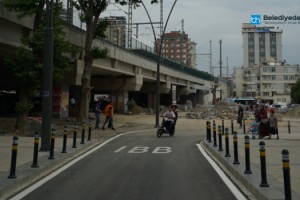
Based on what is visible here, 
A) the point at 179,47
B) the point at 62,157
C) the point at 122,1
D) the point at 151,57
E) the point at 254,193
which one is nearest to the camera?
the point at 254,193

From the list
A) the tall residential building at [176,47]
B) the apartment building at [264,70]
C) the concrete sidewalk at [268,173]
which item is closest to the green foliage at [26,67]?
the concrete sidewalk at [268,173]

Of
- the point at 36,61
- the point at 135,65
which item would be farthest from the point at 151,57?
the point at 36,61

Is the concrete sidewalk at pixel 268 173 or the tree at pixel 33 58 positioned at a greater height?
the tree at pixel 33 58

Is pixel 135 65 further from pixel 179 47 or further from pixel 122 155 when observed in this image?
pixel 179 47

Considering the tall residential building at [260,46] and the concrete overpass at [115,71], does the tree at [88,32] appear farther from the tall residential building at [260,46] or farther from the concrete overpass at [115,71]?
the tall residential building at [260,46]

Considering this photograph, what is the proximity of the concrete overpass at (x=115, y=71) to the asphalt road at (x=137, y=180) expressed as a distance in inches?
452

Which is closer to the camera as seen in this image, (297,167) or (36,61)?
(297,167)

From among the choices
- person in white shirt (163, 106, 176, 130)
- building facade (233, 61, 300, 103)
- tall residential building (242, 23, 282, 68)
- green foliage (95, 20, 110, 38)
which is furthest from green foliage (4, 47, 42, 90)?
tall residential building (242, 23, 282, 68)

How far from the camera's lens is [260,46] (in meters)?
160

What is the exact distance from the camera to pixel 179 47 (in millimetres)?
151500

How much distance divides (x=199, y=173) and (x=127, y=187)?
2.59m

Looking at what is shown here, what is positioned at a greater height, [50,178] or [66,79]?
[66,79]

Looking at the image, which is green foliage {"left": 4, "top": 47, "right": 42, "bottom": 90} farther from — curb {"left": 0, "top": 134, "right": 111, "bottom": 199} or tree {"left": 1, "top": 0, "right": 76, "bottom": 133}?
curb {"left": 0, "top": 134, "right": 111, "bottom": 199}

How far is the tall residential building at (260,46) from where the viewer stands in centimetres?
15375
